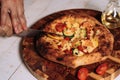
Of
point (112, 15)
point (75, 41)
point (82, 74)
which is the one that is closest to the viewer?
point (82, 74)

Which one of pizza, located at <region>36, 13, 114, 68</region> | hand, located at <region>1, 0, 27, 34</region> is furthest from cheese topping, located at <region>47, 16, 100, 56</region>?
hand, located at <region>1, 0, 27, 34</region>

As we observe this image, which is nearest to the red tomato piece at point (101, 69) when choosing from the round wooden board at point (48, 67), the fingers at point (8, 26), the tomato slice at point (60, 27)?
the round wooden board at point (48, 67)

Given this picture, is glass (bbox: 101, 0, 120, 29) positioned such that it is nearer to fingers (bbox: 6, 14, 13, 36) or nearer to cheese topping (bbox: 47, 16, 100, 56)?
cheese topping (bbox: 47, 16, 100, 56)

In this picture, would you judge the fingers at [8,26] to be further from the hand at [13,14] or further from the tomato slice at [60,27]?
the tomato slice at [60,27]

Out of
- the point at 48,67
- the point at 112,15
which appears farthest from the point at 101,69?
the point at 112,15

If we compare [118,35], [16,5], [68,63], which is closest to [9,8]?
[16,5]

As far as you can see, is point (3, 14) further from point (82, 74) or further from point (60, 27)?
point (82, 74)
